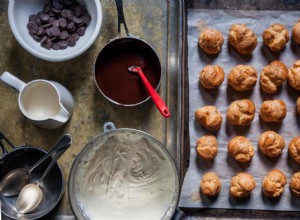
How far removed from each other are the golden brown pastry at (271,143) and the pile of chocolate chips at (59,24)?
52 centimetres

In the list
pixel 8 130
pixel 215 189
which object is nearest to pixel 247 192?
pixel 215 189

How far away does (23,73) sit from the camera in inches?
53.4

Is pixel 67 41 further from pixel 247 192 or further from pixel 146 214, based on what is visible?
pixel 247 192

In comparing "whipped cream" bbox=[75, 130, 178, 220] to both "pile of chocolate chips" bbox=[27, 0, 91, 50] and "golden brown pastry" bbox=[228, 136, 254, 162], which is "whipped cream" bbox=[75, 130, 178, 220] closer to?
"golden brown pastry" bbox=[228, 136, 254, 162]

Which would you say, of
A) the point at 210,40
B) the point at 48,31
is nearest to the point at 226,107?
the point at 210,40

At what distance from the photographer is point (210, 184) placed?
4.17 ft

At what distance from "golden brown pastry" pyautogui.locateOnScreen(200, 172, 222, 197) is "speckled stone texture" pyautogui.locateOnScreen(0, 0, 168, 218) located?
0.49 feet

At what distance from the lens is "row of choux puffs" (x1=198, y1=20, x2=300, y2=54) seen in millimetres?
1298

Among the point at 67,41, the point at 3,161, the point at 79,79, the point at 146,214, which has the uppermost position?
the point at 67,41

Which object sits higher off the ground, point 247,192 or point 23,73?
point 23,73

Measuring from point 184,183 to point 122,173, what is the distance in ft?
0.52

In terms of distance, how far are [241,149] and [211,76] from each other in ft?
0.64

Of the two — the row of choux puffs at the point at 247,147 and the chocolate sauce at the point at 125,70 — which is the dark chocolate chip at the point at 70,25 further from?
the row of choux puffs at the point at 247,147

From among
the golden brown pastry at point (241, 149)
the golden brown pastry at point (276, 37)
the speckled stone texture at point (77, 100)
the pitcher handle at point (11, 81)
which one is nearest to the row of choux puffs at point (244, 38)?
the golden brown pastry at point (276, 37)
